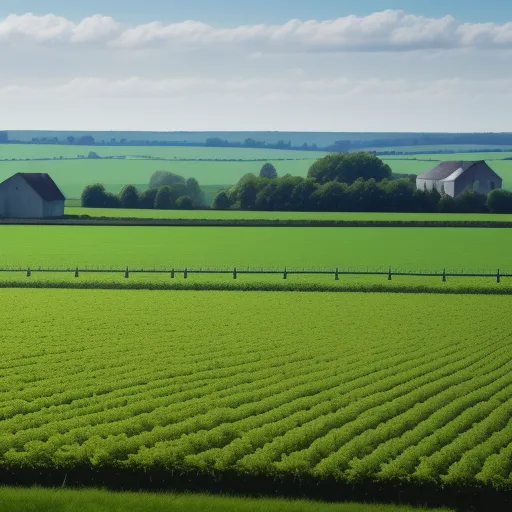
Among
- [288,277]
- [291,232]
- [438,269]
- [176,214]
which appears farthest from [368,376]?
[176,214]

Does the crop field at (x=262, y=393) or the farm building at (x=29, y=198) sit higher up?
the farm building at (x=29, y=198)

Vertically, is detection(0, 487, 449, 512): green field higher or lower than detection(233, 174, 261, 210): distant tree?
lower

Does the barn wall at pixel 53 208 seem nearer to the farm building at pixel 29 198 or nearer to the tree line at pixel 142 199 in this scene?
the farm building at pixel 29 198

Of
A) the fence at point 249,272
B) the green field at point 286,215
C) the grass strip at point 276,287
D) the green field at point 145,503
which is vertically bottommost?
the green field at point 145,503

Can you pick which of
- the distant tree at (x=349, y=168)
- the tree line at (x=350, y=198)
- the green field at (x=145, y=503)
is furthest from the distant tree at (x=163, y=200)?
the green field at (x=145, y=503)

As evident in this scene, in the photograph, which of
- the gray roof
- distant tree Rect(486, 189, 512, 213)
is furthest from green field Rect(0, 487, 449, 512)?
the gray roof

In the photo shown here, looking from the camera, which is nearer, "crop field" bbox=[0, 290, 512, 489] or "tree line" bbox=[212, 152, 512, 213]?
"crop field" bbox=[0, 290, 512, 489]

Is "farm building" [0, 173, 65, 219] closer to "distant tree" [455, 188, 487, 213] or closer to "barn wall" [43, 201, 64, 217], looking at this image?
"barn wall" [43, 201, 64, 217]
